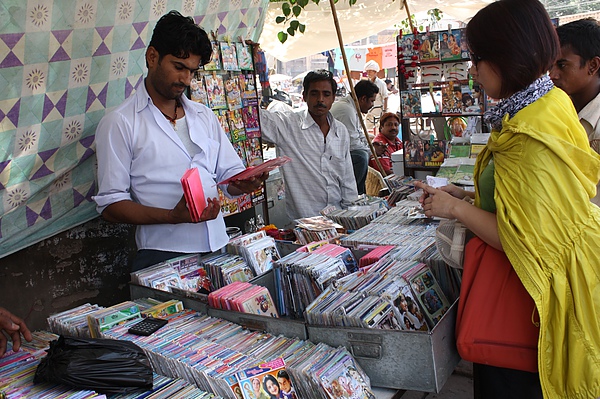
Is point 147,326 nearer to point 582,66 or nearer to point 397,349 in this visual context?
point 397,349

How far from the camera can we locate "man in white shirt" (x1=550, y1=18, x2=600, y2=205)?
8.58 feet

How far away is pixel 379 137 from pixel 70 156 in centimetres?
492

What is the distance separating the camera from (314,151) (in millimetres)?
4211

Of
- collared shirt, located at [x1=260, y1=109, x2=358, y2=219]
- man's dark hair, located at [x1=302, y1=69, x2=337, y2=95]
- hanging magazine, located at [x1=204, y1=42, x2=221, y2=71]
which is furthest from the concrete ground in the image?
hanging magazine, located at [x1=204, y1=42, x2=221, y2=71]

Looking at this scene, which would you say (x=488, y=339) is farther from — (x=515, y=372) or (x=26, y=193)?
(x=26, y=193)

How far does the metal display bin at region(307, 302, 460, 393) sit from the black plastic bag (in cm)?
62

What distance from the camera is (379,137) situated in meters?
7.23

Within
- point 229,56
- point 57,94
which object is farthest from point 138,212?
point 229,56

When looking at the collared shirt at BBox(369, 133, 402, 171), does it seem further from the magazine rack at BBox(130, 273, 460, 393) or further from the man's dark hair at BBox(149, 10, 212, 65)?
the magazine rack at BBox(130, 273, 460, 393)

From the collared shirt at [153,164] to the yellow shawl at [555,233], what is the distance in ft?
4.95

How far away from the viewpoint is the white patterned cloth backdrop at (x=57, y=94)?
8.48ft

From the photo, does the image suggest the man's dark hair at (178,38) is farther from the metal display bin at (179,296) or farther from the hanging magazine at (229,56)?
the hanging magazine at (229,56)

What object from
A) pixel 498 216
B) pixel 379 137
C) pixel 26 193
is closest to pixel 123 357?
pixel 498 216

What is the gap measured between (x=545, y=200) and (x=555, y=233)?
0.11 meters
